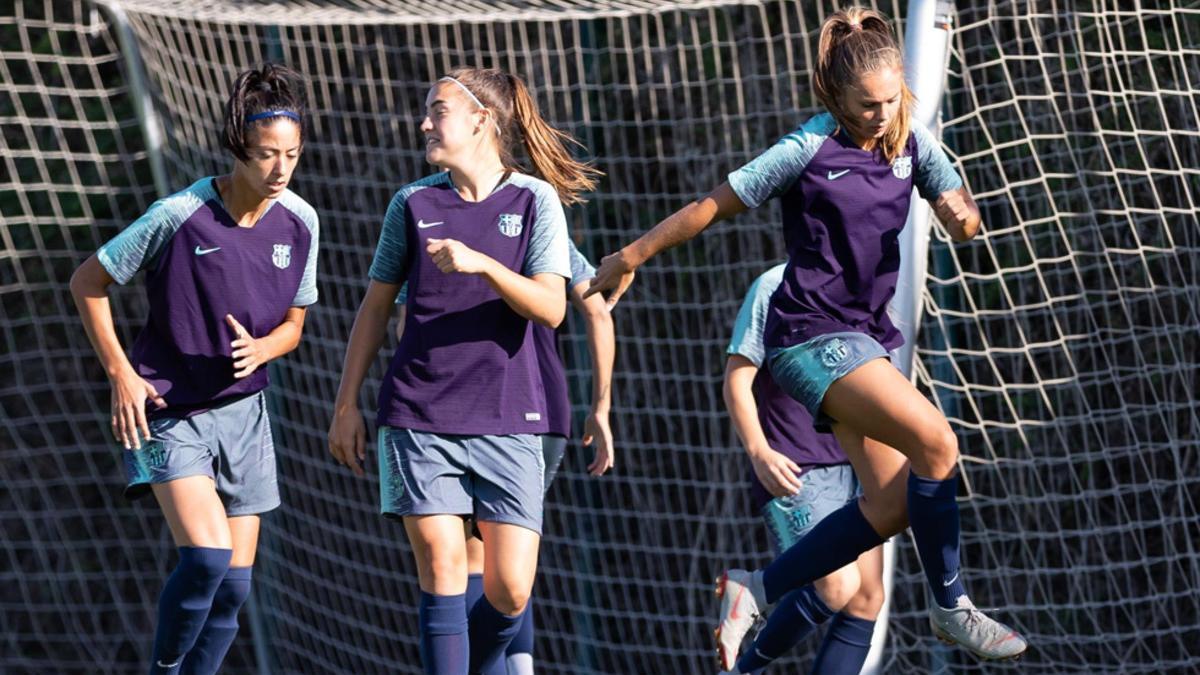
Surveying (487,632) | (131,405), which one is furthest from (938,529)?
(131,405)

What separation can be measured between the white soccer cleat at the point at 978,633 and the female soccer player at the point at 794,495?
446 mm

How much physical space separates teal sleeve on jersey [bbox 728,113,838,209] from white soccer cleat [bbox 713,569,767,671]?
3.52 feet

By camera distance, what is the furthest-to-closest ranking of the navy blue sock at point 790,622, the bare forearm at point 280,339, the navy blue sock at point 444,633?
the navy blue sock at point 790,622 < the bare forearm at point 280,339 < the navy blue sock at point 444,633

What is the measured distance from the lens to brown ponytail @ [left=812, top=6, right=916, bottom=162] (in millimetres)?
3416

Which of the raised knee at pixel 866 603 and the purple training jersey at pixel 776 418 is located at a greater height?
the purple training jersey at pixel 776 418

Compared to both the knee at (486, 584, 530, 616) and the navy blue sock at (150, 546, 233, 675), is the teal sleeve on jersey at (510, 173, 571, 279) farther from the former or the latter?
the navy blue sock at (150, 546, 233, 675)

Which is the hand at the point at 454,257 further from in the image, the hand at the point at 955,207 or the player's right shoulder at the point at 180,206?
the hand at the point at 955,207

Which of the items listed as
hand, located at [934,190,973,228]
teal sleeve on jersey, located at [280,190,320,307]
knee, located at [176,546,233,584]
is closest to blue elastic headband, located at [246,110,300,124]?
teal sleeve on jersey, located at [280,190,320,307]

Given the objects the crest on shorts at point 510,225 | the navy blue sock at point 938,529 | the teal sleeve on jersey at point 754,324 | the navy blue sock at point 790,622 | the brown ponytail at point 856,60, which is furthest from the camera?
the teal sleeve on jersey at point 754,324

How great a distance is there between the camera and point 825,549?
376 centimetres

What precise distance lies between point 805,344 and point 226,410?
1.44m

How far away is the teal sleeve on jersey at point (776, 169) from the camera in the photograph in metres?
3.50

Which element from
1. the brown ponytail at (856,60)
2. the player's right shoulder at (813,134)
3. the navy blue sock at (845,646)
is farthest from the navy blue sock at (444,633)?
the brown ponytail at (856,60)

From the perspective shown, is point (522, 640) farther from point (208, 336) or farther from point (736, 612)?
point (208, 336)
